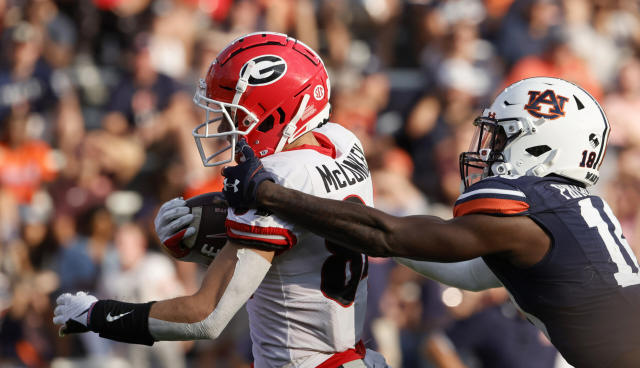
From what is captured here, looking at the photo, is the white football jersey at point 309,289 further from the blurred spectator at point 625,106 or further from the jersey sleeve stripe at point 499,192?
the blurred spectator at point 625,106

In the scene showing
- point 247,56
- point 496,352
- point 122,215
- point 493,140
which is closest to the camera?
point 247,56

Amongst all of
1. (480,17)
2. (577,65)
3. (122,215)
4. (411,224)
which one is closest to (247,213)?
(411,224)

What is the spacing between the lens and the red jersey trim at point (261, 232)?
3092 mm

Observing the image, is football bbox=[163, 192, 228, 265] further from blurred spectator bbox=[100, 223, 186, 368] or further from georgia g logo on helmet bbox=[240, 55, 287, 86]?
blurred spectator bbox=[100, 223, 186, 368]

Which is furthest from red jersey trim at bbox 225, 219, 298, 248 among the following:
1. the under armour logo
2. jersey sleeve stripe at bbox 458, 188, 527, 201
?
jersey sleeve stripe at bbox 458, 188, 527, 201

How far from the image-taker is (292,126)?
341cm

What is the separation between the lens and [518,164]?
355 cm

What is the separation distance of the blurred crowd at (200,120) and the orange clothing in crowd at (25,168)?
0.5 inches

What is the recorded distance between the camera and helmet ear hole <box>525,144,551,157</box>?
349 cm

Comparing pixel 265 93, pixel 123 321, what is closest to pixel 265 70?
pixel 265 93

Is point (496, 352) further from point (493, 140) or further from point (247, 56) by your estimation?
point (247, 56)

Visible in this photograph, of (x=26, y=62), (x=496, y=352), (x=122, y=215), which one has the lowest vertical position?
(x=496, y=352)

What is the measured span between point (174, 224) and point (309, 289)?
1.89 ft

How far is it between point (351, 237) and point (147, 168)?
16.3 feet
